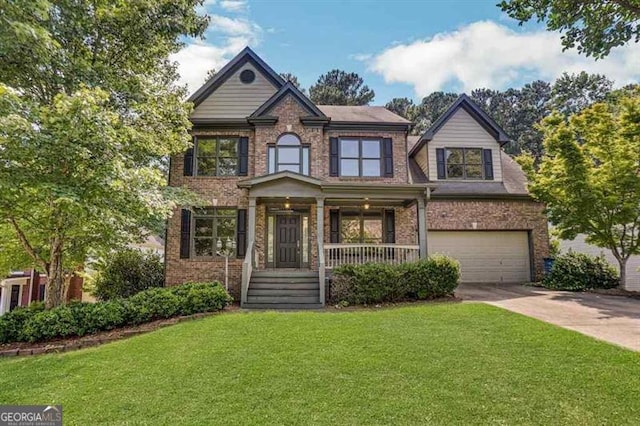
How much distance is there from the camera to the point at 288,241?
13.4 m

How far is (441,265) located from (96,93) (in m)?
9.62

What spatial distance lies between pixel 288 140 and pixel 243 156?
1.80 m

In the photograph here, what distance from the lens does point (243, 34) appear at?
46.0ft

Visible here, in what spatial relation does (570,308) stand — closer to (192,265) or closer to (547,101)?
(192,265)

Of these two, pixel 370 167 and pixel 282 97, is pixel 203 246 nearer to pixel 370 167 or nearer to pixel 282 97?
pixel 282 97

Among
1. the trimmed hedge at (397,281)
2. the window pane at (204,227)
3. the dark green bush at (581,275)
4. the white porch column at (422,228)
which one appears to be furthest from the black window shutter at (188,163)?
the dark green bush at (581,275)

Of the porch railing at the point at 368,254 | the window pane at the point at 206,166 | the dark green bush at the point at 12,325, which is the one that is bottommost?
the dark green bush at the point at 12,325

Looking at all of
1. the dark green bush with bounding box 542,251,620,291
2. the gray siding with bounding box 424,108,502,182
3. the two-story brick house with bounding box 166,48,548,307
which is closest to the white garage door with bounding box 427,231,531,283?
the two-story brick house with bounding box 166,48,548,307

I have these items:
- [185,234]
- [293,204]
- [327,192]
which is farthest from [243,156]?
[327,192]

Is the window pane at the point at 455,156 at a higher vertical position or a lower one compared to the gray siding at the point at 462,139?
lower

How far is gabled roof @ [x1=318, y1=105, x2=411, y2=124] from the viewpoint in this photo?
1397 cm

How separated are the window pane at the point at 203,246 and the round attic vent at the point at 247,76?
6422 mm

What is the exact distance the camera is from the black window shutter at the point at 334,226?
13.5 m

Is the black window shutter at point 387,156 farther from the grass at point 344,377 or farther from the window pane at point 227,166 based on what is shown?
the grass at point 344,377
